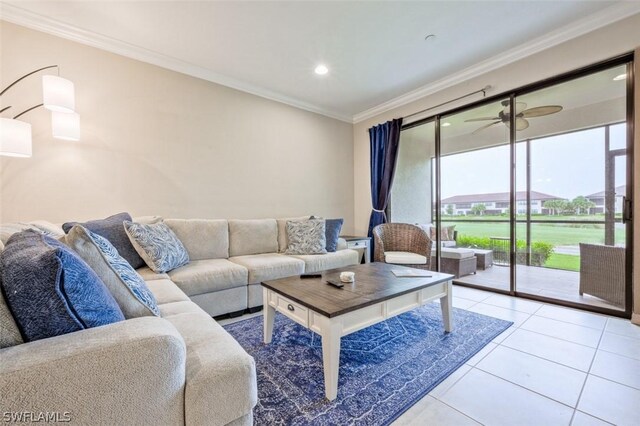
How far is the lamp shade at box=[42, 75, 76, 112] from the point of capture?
198 cm

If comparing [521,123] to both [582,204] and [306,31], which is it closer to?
[582,204]

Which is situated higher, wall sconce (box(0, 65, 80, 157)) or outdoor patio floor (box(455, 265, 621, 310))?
wall sconce (box(0, 65, 80, 157))

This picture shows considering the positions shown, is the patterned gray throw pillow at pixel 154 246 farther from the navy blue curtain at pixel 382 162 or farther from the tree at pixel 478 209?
the tree at pixel 478 209

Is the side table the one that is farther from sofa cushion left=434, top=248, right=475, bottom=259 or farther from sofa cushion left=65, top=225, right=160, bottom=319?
sofa cushion left=65, top=225, right=160, bottom=319

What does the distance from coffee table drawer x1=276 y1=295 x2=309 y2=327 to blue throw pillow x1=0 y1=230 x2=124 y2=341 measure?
103 cm

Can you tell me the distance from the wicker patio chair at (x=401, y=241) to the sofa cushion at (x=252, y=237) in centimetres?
136

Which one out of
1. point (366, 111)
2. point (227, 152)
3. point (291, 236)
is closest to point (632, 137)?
point (366, 111)

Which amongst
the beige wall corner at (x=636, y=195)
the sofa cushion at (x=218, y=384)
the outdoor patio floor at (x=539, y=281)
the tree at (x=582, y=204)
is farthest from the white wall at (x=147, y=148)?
the beige wall corner at (x=636, y=195)

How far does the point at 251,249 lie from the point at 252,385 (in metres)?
2.37

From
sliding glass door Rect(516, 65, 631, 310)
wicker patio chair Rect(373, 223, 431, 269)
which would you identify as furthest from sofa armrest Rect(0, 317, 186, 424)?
sliding glass door Rect(516, 65, 631, 310)

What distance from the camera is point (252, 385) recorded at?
94 centimetres

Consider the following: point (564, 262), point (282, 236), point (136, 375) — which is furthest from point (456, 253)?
point (136, 375)

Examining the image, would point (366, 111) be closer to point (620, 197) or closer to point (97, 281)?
point (620, 197)

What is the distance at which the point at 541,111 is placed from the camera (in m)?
3.03
